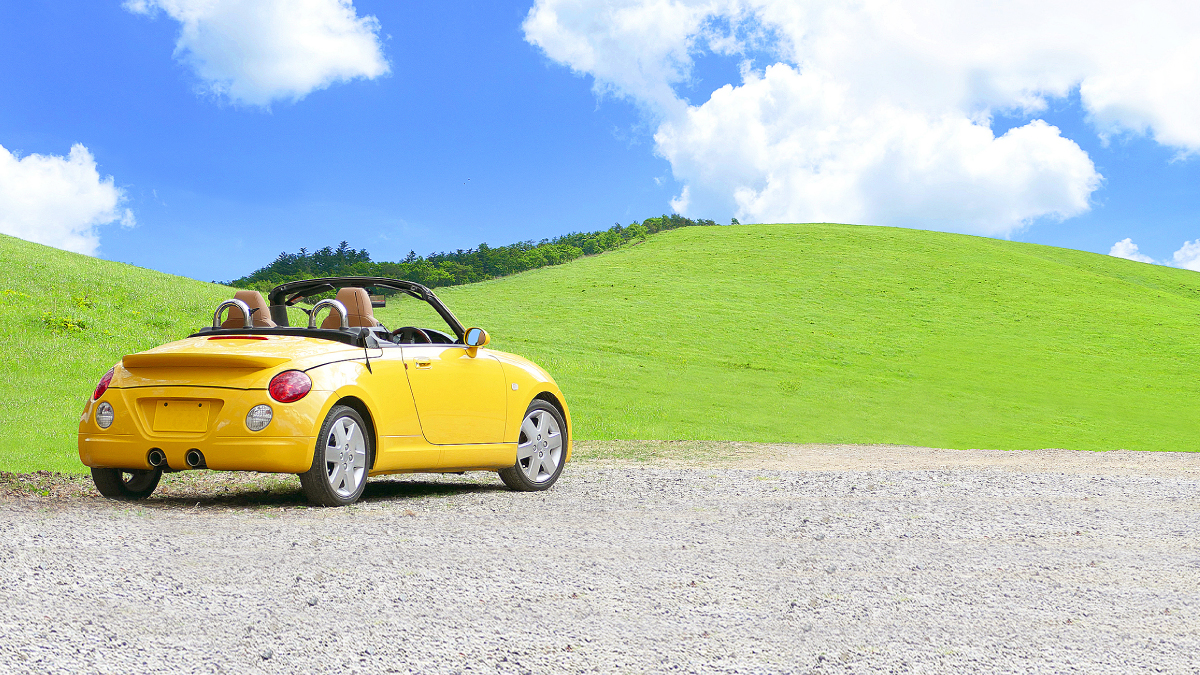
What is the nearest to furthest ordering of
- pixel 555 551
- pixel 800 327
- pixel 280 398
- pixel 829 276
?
1. pixel 555 551
2. pixel 280 398
3. pixel 800 327
4. pixel 829 276

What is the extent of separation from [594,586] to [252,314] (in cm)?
495

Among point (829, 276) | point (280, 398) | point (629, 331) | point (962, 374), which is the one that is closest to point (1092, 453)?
point (280, 398)

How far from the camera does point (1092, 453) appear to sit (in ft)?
53.1

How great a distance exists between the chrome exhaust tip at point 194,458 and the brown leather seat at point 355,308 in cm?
165

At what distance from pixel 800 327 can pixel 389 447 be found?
34522 millimetres

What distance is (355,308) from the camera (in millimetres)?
8156

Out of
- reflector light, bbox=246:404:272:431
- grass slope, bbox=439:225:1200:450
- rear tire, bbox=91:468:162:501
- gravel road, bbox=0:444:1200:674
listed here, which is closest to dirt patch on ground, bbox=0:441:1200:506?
rear tire, bbox=91:468:162:501

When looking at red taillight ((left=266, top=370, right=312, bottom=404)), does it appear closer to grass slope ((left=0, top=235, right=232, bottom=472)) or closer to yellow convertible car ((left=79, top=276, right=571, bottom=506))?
yellow convertible car ((left=79, top=276, right=571, bottom=506))

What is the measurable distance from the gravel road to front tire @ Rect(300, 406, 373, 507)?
0.18 m

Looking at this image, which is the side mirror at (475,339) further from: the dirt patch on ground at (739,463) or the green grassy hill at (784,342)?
the green grassy hill at (784,342)

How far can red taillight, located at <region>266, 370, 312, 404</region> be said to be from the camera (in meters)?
6.71

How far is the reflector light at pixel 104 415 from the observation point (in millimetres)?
7051

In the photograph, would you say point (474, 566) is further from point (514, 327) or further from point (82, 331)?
point (514, 327)

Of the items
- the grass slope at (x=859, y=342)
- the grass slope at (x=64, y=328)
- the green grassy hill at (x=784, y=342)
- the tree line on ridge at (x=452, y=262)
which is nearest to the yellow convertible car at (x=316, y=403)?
the grass slope at (x=64, y=328)
